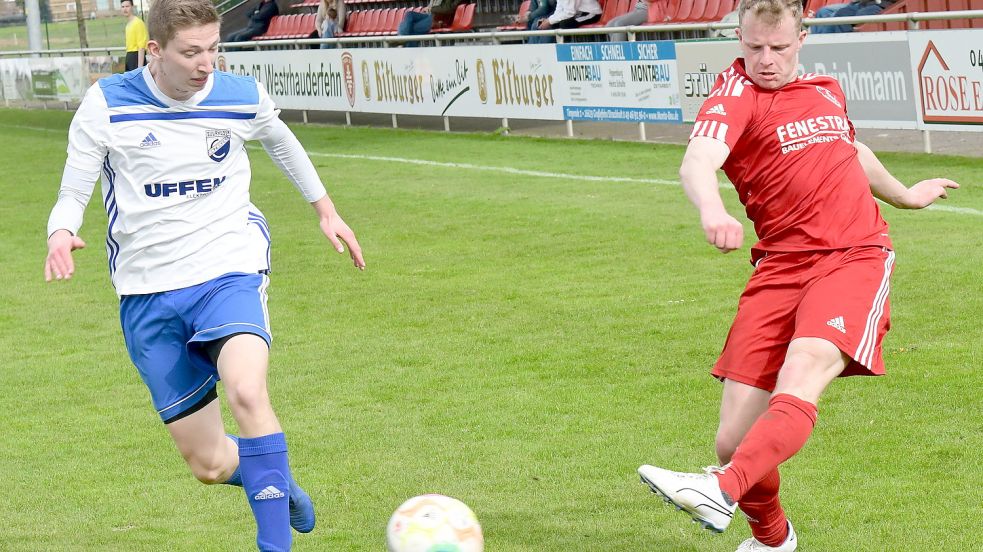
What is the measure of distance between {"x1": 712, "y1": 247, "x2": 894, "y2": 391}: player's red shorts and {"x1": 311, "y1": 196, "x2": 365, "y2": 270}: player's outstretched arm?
5.03 feet

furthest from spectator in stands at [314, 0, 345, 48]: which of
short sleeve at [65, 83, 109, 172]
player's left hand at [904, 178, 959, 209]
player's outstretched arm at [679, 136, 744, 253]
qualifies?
player's outstretched arm at [679, 136, 744, 253]

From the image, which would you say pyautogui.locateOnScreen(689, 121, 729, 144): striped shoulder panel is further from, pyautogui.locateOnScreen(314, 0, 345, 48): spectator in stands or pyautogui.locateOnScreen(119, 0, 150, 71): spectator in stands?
pyautogui.locateOnScreen(119, 0, 150, 71): spectator in stands

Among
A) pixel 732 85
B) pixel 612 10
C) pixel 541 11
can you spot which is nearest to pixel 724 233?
pixel 732 85

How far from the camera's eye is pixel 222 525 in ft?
17.4

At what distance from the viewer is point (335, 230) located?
5145 mm

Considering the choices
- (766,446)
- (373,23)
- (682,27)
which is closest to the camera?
(766,446)

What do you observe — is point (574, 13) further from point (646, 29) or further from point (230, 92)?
point (230, 92)

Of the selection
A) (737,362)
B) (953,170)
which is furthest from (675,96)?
(737,362)

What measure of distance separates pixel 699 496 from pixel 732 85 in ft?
4.54

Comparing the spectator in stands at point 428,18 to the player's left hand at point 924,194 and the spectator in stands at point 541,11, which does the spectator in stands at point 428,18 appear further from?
the player's left hand at point 924,194

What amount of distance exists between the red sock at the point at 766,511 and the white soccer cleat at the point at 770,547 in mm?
15

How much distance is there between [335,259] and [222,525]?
631 centimetres

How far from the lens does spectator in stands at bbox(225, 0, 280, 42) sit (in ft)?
108

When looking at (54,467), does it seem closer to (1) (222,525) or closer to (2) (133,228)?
(1) (222,525)
